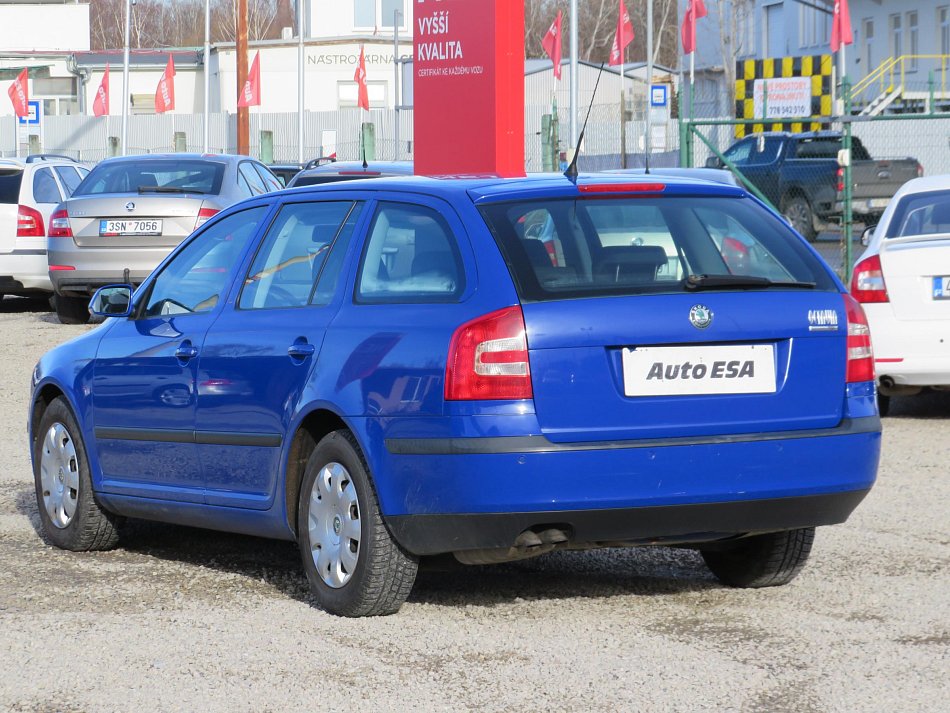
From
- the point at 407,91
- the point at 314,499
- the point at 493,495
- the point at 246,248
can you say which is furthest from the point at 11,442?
the point at 407,91

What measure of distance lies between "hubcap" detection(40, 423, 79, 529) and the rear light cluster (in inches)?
99.7

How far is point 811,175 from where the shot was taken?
28297mm

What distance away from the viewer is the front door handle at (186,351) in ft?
21.3

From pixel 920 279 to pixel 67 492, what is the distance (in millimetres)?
5744

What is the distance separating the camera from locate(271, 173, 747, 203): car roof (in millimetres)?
5758

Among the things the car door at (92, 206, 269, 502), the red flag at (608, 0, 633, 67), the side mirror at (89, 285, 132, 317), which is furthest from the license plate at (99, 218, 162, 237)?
the red flag at (608, 0, 633, 67)

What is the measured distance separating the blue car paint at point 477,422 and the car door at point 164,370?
0.47m

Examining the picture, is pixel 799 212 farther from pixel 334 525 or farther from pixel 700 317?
pixel 700 317

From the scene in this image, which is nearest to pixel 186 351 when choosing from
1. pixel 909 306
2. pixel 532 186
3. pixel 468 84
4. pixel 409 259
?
pixel 409 259

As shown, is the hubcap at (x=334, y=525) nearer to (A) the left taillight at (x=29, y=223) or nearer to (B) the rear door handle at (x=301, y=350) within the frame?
(B) the rear door handle at (x=301, y=350)

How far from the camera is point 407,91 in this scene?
65625mm

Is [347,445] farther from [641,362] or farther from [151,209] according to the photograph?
[151,209]

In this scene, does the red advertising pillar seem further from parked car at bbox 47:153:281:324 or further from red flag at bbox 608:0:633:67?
red flag at bbox 608:0:633:67

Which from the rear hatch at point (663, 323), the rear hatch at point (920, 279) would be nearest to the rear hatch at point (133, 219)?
the rear hatch at point (920, 279)
